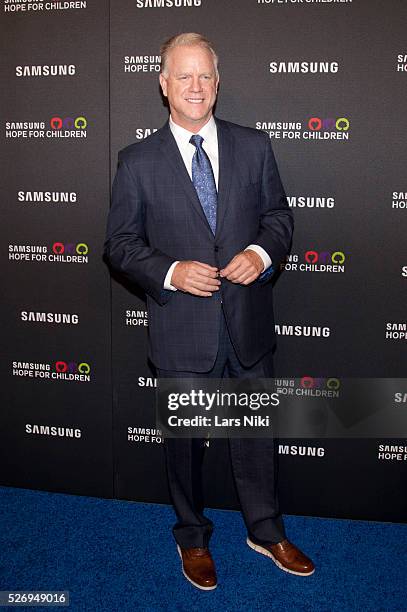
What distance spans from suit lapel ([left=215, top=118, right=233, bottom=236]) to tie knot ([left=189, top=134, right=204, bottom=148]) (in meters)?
0.08

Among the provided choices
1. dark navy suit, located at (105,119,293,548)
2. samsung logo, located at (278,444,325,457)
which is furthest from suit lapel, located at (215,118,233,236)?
samsung logo, located at (278,444,325,457)

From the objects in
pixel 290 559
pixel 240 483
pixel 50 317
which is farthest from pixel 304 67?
pixel 290 559

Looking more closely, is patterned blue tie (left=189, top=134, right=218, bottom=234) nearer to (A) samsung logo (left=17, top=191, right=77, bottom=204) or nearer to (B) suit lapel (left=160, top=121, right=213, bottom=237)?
(B) suit lapel (left=160, top=121, right=213, bottom=237)

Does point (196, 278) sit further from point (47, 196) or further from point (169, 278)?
point (47, 196)

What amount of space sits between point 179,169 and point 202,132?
19cm

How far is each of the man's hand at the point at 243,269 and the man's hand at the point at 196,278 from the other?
1.9 inches

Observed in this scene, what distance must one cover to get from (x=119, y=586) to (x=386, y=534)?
120 centimetres

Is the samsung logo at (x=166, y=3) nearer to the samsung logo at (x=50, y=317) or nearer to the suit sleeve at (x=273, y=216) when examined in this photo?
the suit sleeve at (x=273, y=216)

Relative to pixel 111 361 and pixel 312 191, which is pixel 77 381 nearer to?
pixel 111 361

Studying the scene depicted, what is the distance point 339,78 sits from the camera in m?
2.78

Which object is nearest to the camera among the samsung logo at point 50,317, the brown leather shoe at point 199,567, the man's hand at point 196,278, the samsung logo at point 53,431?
the man's hand at point 196,278

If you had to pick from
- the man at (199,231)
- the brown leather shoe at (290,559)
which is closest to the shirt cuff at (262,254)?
the man at (199,231)

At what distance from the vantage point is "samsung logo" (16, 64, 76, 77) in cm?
298

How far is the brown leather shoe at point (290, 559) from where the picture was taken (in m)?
2.64
